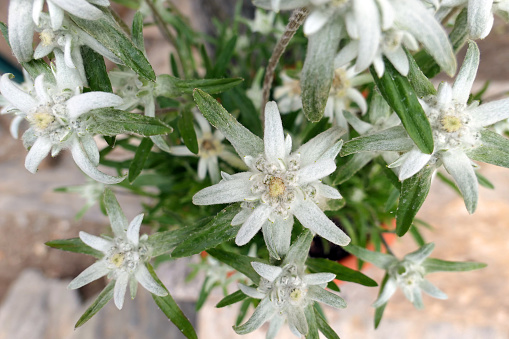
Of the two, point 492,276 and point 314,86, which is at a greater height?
point 314,86

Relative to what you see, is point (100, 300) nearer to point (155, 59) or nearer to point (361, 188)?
point (361, 188)

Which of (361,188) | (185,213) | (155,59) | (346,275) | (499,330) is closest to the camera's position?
(346,275)

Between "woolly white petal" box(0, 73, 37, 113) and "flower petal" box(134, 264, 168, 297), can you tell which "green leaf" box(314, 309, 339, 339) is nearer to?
"flower petal" box(134, 264, 168, 297)

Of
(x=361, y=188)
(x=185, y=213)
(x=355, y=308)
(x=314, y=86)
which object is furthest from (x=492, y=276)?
(x=314, y=86)

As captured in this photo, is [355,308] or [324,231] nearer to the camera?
[324,231]

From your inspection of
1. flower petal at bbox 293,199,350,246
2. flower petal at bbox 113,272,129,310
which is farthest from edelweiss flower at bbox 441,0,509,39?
flower petal at bbox 113,272,129,310

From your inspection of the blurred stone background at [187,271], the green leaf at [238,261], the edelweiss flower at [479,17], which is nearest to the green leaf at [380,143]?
the edelweiss flower at [479,17]
